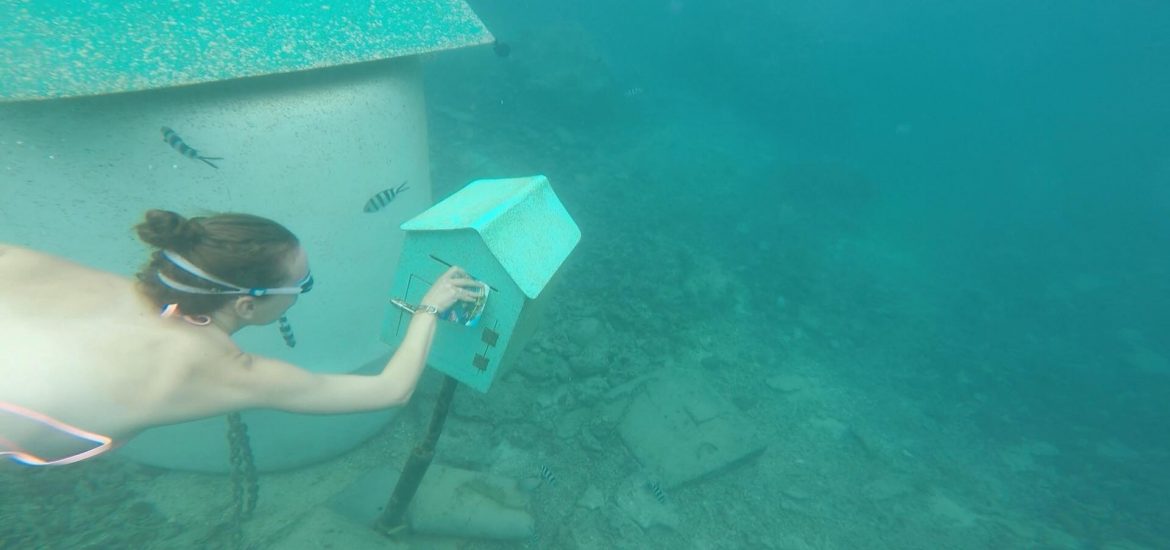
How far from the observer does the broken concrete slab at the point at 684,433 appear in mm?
4914

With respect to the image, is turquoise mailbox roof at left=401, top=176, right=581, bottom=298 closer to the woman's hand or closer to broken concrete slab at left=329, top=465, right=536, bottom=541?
the woman's hand

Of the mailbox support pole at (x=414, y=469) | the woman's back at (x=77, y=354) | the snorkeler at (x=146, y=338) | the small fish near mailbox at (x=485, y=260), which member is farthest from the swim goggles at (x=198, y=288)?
the mailbox support pole at (x=414, y=469)

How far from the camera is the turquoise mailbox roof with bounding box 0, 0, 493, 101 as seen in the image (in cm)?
214

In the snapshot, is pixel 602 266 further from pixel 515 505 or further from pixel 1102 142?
pixel 1102 142

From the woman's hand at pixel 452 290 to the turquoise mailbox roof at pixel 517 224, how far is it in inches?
7.1

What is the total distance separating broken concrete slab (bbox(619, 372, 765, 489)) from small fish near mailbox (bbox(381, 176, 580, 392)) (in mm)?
2986

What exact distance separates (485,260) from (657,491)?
11.0ft

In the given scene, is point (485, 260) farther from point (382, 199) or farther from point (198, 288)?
point (382, 199)

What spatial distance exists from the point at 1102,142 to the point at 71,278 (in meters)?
65.7

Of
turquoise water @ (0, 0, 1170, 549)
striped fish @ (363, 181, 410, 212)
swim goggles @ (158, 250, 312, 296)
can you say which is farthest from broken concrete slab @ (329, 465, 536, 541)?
swim goggles @ (158, 250, 312, 296)

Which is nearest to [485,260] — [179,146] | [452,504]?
[179,146]

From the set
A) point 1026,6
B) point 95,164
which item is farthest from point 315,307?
point 1026,6

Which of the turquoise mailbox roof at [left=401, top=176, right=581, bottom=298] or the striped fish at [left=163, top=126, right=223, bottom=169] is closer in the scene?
the turquoise mailbox roof at [left=401, top=176, right=581, bottom=298]

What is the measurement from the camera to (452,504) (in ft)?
12.5
